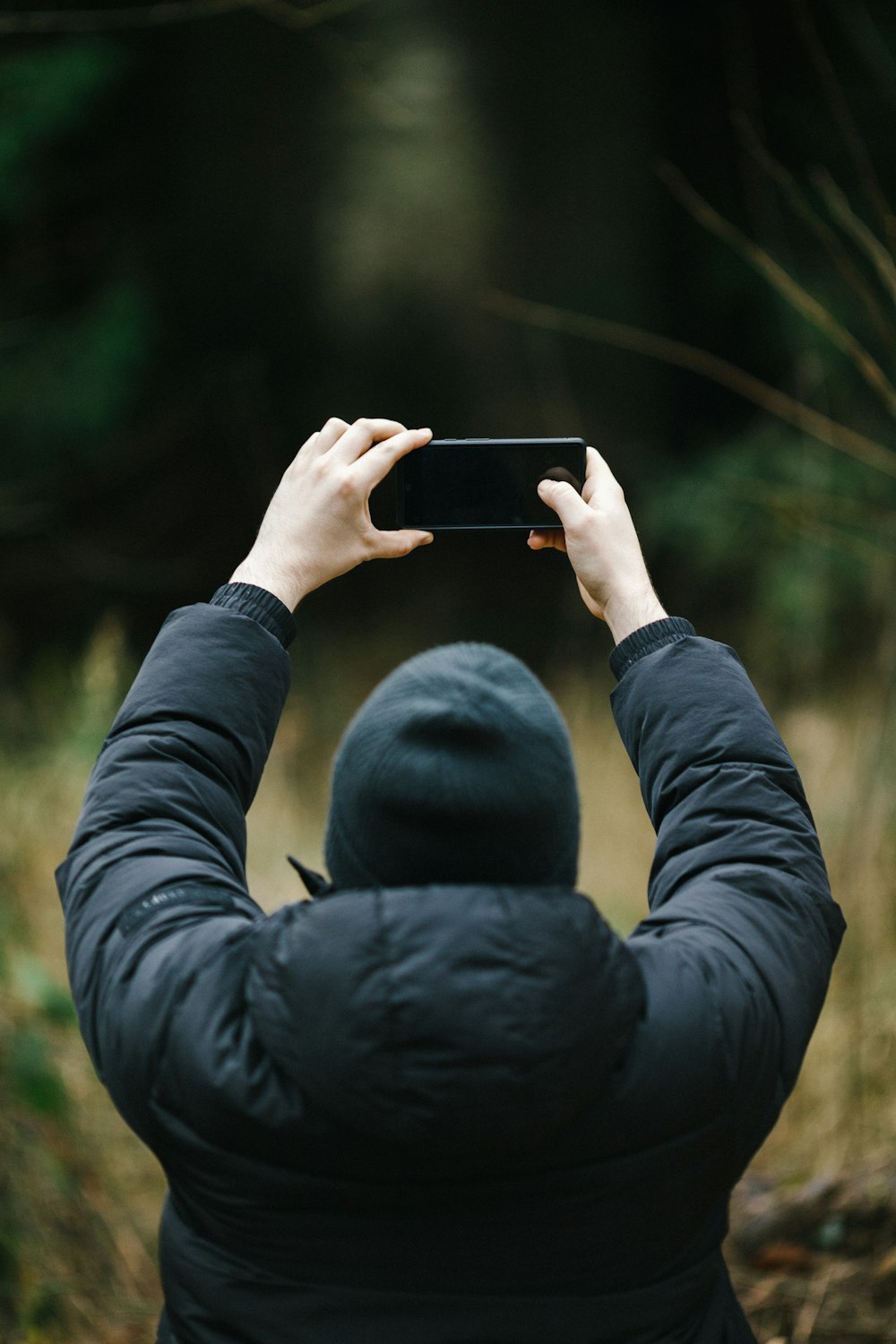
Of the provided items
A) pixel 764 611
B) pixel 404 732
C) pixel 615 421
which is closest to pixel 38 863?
pixel 404 732

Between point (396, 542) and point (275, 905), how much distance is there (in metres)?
2.38

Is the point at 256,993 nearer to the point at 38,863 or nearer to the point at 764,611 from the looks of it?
the point at 38,863

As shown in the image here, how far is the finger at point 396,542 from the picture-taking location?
1037 millimetres

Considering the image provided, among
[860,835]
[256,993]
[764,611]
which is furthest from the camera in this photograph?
[764,611]

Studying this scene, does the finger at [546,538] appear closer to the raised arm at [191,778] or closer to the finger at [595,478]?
the finger at [595,478]

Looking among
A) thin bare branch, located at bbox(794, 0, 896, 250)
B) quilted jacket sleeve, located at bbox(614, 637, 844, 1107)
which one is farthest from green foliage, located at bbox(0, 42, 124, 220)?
quilted jacket sleeve, located at bbox(614, 637, 844, 1107)

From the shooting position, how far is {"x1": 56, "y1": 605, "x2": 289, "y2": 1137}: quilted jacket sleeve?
72 centimetres

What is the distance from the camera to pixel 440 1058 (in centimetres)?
62

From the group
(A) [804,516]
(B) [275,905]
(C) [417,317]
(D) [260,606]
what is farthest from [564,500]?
(C) [417,317]

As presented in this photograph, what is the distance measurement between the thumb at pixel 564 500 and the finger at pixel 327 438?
190mm

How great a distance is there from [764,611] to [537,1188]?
180 inches

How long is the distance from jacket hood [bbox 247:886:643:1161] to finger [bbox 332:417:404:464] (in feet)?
1.47

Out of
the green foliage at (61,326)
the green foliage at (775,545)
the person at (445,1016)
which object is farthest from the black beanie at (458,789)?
the green foliage at (61,326)

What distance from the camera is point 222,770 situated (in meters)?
0.85
